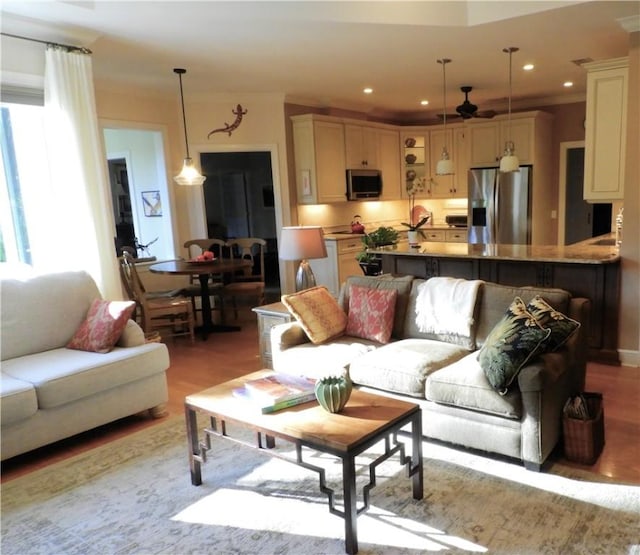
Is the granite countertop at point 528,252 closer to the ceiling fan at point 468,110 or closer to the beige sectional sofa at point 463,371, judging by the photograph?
the beige sectional sofa at point 463,371

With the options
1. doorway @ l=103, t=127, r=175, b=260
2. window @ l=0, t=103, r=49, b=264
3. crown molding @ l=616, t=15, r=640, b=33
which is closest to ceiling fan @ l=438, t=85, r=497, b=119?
crown molding @ l=616, t=15, r=640, b=33

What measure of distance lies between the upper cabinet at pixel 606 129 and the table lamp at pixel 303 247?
2381 millimetres

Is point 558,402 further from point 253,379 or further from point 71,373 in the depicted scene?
point 71,373

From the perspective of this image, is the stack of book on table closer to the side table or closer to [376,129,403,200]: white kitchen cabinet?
the side table

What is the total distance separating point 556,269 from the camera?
4320 millimetres

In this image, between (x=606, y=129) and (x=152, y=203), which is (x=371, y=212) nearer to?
(x=152, y=203)

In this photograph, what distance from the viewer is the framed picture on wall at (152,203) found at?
679cm

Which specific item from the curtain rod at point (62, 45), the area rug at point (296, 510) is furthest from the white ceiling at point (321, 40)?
the area rug at point (296, 510)

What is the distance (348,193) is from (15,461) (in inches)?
211

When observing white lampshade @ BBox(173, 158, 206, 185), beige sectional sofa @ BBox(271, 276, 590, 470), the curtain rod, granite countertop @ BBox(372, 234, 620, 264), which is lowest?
beige sectional sofa @ BBox(271, 276, 590, 470)

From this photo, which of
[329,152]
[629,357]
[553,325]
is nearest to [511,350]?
[553,325]

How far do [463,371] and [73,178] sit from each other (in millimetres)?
3227

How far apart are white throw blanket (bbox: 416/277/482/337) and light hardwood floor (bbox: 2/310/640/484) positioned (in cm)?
95

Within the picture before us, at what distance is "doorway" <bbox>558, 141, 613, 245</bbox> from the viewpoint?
744 centimetres
